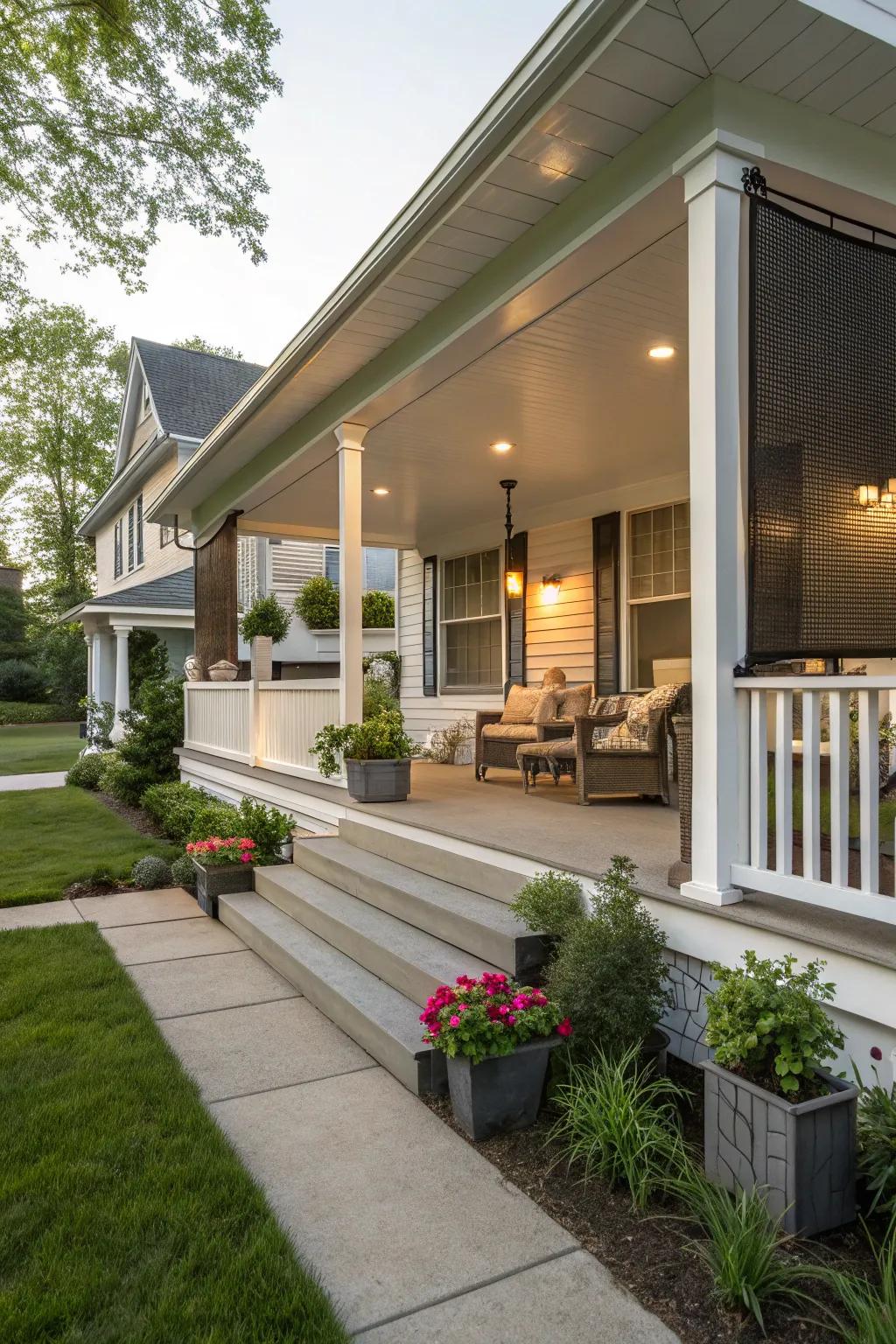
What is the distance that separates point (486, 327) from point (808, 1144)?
12.9ft

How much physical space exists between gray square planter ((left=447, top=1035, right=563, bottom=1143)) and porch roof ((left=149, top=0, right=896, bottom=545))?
3.13 meters

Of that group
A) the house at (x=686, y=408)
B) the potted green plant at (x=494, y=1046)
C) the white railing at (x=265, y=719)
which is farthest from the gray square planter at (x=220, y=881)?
the potted green plant at (x=494, y=1046)

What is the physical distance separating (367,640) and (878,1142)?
476 inches

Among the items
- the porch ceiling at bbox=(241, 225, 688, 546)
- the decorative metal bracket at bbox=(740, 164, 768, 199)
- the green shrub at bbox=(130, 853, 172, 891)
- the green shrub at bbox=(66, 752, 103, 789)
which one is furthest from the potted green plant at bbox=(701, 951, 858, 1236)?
the green shrub at bbox=(66, 752, 103, 789)

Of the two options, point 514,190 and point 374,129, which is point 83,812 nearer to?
point 514,190

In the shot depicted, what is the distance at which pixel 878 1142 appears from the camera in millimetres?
2162

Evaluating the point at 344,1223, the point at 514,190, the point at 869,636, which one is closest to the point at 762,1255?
the point at 344,1223

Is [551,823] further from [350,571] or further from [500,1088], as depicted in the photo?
[350,571]

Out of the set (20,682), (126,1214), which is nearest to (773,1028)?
(126,1214)

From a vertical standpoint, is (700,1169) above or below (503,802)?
below

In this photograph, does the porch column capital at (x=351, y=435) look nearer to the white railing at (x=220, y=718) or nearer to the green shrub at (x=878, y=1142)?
the white railing at (x=220, y=718)

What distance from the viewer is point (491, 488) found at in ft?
26.1

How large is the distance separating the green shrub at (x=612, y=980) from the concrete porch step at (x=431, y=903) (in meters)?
0.28

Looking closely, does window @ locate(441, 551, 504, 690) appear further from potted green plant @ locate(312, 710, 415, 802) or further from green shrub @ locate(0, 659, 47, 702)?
green shrub @ locate(0, 659, 47, 702)
